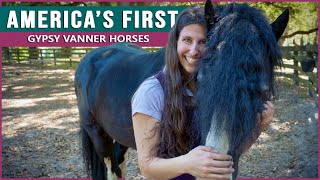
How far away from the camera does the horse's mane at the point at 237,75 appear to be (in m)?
1.13

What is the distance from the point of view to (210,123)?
46.8 inches

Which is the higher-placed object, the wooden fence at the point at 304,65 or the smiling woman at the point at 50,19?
the smiling woman at the point at 50,19

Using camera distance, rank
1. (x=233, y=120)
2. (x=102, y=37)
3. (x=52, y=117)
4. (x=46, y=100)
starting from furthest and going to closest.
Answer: (x=46, y=100), (x=52, y=117), (x=102, y=37), (x=233, y=120)

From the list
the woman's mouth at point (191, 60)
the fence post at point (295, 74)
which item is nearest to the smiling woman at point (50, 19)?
the woman's mouth at point (191, 60)

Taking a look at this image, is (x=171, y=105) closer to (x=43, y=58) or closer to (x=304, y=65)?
(x=304, y=65)

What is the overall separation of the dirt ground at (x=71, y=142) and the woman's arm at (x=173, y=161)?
11.0ft

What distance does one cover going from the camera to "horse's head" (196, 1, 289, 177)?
1.13m

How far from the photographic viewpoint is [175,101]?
4.75 ft

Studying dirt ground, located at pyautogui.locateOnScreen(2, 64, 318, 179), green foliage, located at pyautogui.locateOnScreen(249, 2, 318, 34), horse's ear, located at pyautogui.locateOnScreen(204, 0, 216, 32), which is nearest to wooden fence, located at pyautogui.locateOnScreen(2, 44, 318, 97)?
horse's ear, located at pyautogui.locateOnScreen(204, 0, 216, 32)

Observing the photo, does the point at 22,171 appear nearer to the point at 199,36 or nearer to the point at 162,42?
the point at 162,42

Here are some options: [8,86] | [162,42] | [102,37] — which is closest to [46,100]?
[8,86]

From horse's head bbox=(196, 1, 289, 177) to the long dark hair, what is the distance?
5.6 inches

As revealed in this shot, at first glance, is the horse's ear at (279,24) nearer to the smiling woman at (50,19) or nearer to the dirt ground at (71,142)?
the smiling woman at (50,19)

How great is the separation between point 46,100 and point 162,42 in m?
6.74
